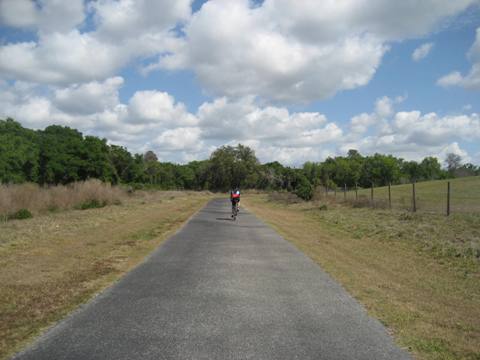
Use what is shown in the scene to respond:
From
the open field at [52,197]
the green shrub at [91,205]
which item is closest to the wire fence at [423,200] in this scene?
the green shrub at [91,205]

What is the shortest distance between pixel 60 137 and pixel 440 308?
321ft

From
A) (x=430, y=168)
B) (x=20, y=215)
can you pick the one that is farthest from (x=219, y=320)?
(x=430, y=168)

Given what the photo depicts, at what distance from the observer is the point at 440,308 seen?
6.83 meters

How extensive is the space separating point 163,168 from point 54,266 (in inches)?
5032

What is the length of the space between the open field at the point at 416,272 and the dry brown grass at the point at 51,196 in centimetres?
1734

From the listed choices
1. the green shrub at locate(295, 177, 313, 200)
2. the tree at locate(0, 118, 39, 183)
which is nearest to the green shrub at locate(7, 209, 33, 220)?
the green shrub at locate(295, 177, 313, 200)

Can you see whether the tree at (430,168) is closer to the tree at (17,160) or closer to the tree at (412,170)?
the tree at (412,170)

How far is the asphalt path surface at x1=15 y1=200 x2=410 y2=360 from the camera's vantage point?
4.45 metres

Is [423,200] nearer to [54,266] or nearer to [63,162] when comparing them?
[54,266]

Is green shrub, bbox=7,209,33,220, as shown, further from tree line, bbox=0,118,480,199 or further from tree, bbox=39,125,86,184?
tree, bbox=39,125,86,184

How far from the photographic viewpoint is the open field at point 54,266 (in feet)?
18.4

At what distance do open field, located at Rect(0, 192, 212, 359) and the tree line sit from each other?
1513 cm

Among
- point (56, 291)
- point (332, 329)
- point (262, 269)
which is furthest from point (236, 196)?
point (332, 329)

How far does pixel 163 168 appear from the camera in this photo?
135 metres
